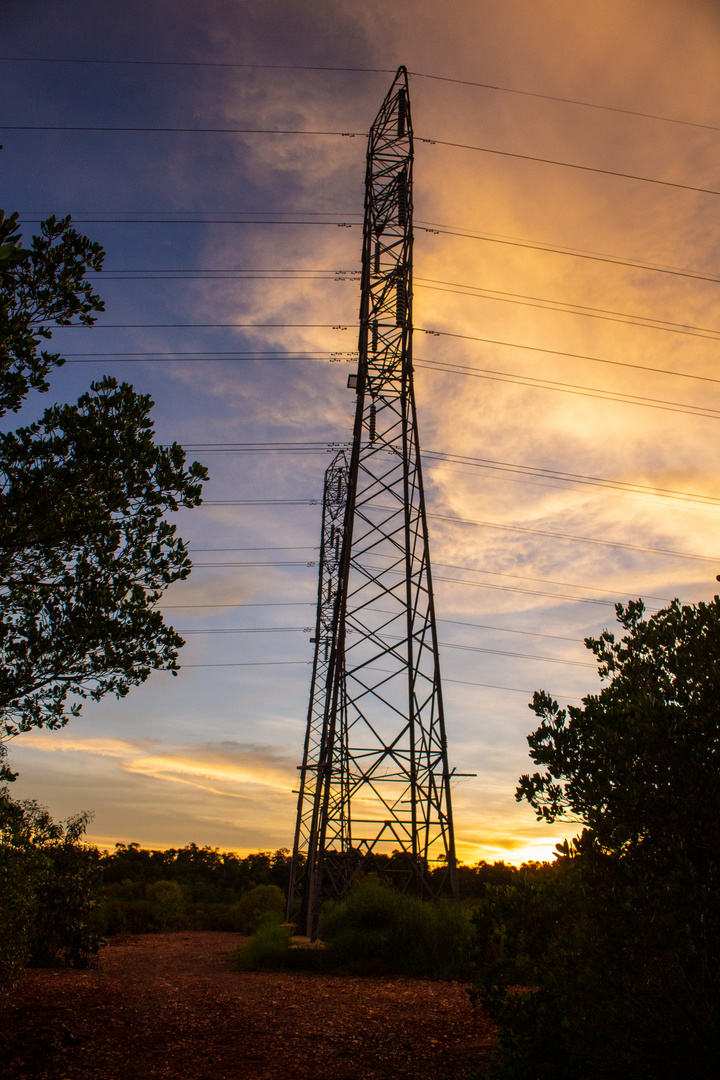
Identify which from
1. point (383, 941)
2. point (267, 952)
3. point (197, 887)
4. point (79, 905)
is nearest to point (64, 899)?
point (79, 905)

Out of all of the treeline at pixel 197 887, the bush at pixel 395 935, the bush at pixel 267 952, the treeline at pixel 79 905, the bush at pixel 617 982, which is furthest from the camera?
the treeline at pixel 197 887

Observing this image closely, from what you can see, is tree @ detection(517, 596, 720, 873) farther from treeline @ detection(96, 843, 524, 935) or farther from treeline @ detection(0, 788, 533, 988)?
treeline @ detection(96, 843, 524, 935)

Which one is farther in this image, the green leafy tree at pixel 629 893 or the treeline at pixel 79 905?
the treeline at pixel 79 905

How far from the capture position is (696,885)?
4.86 m

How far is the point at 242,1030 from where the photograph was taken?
9.09 metres

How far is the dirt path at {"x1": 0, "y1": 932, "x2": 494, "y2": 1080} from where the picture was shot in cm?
763

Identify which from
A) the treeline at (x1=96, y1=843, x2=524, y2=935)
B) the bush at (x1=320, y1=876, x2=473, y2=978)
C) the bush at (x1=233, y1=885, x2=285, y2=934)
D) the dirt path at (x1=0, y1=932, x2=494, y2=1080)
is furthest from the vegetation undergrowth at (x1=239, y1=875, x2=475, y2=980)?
the bush at (x1=233, y1=885, x2=285, y2=934)

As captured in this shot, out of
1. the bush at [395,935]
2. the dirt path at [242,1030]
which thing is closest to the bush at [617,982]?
the dirt path at [242,1030]

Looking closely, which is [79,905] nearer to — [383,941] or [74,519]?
[383,941]

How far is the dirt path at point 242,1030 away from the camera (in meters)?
7.63

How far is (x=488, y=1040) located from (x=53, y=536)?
27.0ft

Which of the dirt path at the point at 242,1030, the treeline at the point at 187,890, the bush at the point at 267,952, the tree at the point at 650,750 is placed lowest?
the treeline at the point at 187,890

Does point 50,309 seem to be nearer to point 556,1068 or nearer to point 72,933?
point 556,1068

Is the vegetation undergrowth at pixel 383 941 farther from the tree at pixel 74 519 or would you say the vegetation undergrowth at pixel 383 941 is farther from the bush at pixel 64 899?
the tree at pixel 74 519
